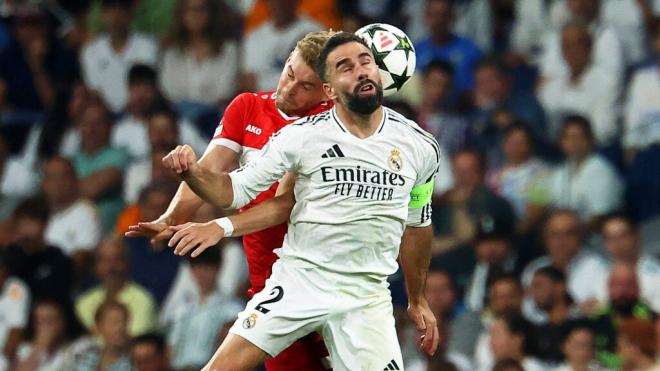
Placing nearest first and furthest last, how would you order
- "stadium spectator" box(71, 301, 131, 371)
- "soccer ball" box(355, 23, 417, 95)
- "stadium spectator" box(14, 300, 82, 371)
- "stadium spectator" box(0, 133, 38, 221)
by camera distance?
1. "soccer ball" box(355, 23, 417, 95)
2. "stadium spectator" box(71, 301, 131, 371)
3. "stadium spectator" box(14, 300, 82, 371)
4. "stadium spectator" box(0, 133, 38, 221)

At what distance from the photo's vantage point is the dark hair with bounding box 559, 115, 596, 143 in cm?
998

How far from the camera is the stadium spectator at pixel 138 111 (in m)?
11.6

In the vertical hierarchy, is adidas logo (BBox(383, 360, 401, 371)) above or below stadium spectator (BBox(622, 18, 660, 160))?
below

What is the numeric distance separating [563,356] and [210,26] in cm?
447

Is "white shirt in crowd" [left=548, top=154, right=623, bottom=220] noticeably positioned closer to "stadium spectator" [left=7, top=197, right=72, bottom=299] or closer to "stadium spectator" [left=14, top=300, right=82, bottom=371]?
"stadium spectator" [left=14, top=300, right=82, bottom=371]

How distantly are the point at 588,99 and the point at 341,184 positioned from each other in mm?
4625

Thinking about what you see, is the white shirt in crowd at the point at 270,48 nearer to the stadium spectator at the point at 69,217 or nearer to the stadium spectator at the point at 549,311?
the stadium spectator at the point at 69,217

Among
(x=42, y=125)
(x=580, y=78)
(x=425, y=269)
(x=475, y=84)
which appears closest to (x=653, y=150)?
(x=580, y=78)

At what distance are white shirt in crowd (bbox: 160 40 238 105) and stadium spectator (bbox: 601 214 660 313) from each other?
11.9ft

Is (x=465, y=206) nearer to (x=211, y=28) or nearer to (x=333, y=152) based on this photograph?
(x=211, y=28)

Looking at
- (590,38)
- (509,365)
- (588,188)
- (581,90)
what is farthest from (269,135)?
(590,38)

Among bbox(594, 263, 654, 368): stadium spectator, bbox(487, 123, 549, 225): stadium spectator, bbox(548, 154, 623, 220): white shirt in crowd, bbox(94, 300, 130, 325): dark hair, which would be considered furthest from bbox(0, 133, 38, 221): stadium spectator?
bbox(594, 263, 654, 368): stadium spectator

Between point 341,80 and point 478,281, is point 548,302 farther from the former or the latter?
point 341,80

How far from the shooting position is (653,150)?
9820 mm
